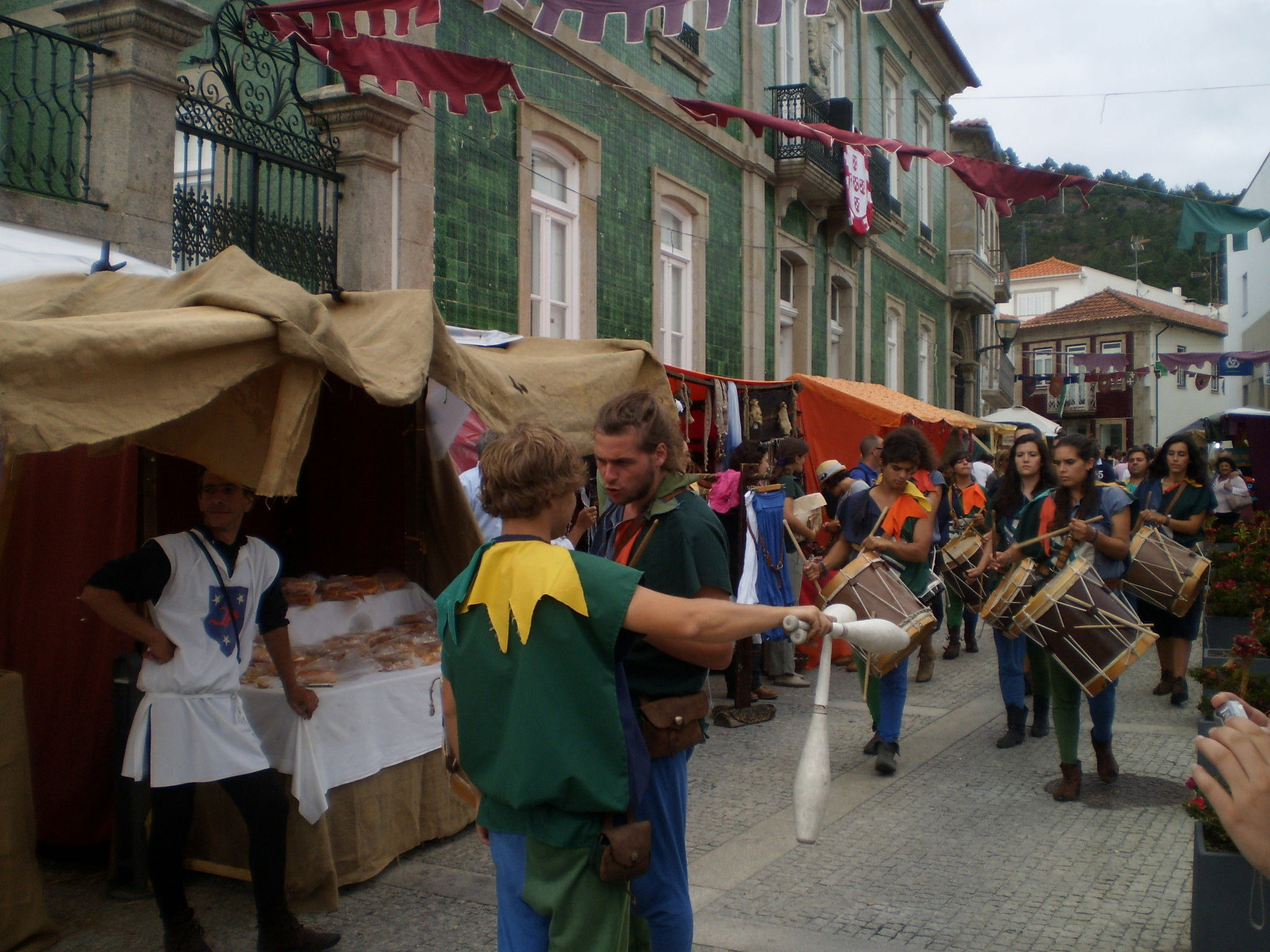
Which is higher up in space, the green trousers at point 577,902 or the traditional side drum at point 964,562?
the traditional side drum at point 964,562

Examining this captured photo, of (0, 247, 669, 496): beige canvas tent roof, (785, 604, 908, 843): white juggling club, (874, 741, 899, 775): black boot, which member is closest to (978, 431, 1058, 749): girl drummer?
(874, 741, 899, 775): black boot

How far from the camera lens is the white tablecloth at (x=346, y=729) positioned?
171 inches

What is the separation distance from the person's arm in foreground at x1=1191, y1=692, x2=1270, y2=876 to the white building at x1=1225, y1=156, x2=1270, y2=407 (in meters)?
25.2

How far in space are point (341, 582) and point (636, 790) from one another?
353 centimetres

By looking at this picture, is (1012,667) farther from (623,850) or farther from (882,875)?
(623,850)

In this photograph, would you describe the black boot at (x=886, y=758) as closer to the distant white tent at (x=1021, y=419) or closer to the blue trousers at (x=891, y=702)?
the blue trousers at (x=891, y=702)

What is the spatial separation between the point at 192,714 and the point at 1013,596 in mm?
4217

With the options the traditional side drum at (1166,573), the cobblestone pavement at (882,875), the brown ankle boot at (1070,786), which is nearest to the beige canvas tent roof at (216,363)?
the cobblestone pavement at (882,875)

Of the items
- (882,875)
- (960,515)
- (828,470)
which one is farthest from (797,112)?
(882,875)

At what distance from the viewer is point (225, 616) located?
4035 mm

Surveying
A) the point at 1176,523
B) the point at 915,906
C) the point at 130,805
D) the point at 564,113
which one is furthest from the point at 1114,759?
the point at 564,113

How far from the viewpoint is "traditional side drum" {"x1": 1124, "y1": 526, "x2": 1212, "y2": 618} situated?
761cm

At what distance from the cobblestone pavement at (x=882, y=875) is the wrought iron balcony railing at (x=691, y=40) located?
32.3 feet

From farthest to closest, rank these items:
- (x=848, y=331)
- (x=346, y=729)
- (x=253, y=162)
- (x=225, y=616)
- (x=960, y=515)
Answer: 1. (x=848, y=331)
2. (x=960, y=515)
3. (x=253, y=162)
4. (x=346, y=729)
5. (x=225, y=616)
